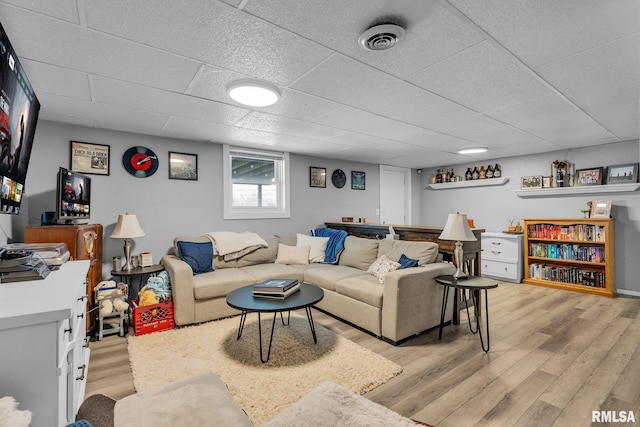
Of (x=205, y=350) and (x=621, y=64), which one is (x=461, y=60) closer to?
(x=621, y=64)

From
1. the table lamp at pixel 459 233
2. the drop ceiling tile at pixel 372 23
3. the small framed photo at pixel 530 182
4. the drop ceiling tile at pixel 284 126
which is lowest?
the table lamp at pixel 459 233

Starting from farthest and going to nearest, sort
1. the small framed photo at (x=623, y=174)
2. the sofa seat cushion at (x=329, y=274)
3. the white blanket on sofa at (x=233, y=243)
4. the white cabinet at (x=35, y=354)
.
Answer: the small framed photo at (x=623, y=174), the white blanket on sofa at (x=233, y=243), the sofa seat cushion at (x=329, y=274), the white cabinet at (x=35, y=354)

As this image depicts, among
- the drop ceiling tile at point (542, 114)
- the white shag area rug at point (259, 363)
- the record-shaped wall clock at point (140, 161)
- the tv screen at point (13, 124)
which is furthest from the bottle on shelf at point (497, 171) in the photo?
the tv screen at point (13, 124)

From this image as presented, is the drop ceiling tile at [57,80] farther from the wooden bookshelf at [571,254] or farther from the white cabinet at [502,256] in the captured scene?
the wooden bookshelf at [571,254]

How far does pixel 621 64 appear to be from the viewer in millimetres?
2102

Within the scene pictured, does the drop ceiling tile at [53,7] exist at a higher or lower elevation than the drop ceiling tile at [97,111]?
lower

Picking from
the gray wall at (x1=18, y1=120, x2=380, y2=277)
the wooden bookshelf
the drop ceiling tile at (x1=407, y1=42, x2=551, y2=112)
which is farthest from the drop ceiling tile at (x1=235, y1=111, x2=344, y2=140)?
the wooden bookshelf

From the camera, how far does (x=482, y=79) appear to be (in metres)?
2.34

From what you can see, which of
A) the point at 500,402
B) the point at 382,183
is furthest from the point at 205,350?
the point at 382,183

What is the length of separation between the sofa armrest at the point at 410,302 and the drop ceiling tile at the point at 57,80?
303 cm

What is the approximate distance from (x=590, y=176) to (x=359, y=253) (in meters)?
3.93

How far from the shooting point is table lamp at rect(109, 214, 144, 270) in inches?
133

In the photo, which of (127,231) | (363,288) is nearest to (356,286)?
(363,288)

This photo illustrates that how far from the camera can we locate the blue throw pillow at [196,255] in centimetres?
366
